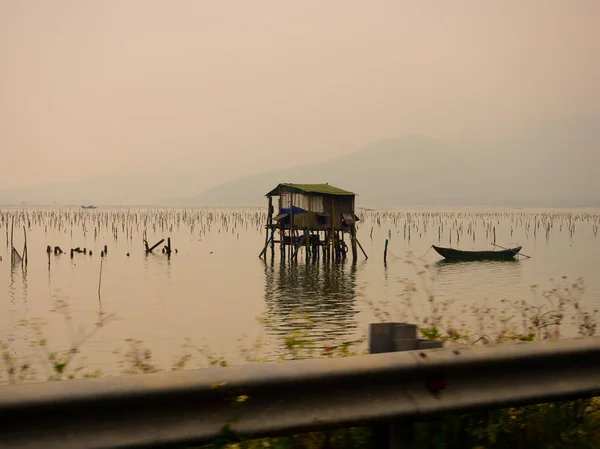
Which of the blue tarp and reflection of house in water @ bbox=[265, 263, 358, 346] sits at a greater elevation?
the blue tarp

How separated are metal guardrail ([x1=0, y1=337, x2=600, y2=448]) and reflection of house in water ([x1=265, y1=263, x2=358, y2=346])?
8.06 meters

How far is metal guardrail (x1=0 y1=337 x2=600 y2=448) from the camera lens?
11.1 feet

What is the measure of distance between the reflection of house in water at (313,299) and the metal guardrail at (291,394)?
317 inches

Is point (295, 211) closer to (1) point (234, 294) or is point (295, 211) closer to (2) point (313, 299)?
(1) point (234, 294)

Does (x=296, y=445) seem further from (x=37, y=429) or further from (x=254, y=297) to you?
(x=254, y=297)

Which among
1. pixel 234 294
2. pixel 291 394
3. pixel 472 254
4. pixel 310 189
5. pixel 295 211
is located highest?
pixel 310 189

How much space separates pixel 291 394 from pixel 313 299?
75.9 ft

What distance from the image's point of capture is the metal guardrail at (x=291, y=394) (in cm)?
339

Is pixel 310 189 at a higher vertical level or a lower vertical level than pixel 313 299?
higher

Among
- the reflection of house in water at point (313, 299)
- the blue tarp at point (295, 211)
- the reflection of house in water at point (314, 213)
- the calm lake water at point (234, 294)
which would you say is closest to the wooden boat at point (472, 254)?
the calm lake water at point (234, 294)

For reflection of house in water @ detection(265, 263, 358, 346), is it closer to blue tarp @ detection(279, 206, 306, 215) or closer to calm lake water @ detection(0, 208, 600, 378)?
calm lake water @ detection(0, 208, 600, 378)

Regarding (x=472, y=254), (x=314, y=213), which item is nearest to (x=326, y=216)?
(x=314, y=213)

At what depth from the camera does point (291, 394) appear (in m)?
3.77

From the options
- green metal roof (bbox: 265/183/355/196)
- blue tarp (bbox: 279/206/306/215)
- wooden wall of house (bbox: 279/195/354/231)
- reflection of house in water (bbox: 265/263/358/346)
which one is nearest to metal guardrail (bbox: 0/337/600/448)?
reflection of house in water (bbox: 265/263/358/346)
